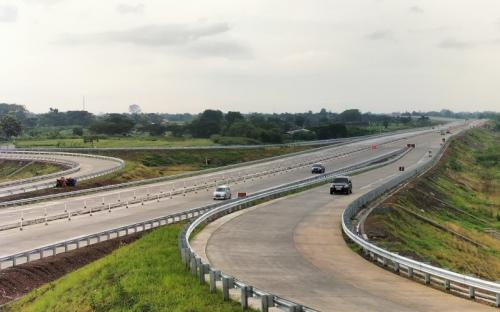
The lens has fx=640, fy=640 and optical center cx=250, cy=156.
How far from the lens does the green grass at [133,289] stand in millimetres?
17391

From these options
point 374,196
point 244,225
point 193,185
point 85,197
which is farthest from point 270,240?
point 193,185

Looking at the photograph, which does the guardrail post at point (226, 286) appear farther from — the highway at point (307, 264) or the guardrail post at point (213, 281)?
the highway at point (307, 264)

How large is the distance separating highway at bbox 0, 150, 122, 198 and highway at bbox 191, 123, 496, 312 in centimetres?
2595

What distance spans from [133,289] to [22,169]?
7869cm

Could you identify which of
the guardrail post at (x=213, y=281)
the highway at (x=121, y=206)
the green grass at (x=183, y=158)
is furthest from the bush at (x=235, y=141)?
the guardrail post at (x=213, y=281)

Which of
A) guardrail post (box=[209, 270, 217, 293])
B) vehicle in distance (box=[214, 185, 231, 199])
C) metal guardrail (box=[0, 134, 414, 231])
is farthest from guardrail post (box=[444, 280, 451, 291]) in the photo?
vehicle in distance (box=[214, 185, 231, 199])

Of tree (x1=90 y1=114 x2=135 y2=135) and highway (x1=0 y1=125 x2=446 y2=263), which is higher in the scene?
tree (x1=90 y1=114 x2=135 y2=135)

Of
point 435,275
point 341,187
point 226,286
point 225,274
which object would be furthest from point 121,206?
point 435,275

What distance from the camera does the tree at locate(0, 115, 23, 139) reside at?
17200 centimetres

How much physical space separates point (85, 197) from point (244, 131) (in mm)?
111842

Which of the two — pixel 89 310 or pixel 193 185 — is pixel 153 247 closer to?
pixel 89 310

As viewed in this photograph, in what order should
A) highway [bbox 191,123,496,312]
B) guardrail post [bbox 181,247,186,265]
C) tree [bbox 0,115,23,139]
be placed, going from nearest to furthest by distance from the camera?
highway [bbox 191,123,496,312], guardrail post [bbox 181,247,186,265], tree [bbox 0,115,23,139]

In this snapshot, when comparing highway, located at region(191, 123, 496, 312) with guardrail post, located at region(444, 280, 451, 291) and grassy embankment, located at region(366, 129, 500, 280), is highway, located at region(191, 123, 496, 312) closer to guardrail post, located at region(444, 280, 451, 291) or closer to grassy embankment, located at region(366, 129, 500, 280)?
guardrail post, located at region(444, 280, 451, 291)

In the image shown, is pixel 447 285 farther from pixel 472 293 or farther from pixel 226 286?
pixel 226 286
